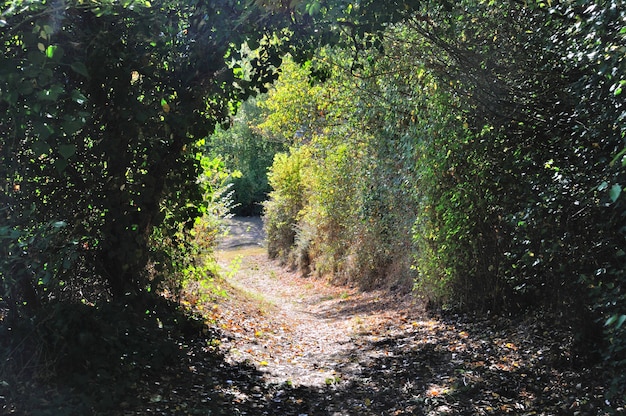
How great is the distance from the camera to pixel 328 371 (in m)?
6.97

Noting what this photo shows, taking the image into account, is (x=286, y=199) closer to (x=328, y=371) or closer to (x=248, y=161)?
(x=328, y=371)

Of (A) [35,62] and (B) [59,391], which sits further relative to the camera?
(B) [59,391]

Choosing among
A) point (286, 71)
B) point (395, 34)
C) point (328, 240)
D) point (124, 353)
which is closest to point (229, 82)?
point (124, 353)

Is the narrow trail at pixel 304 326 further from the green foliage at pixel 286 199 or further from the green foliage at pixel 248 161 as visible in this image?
the green foliage at pixel 248 161

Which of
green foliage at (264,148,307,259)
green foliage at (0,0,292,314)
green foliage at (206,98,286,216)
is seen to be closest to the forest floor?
green foliage at (0,0,292,314)

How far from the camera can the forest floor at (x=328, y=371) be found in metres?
4.72

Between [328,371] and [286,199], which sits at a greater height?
[286,199]

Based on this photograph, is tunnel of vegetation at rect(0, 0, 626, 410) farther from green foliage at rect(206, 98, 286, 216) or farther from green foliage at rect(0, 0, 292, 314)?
green foliage at rect(206, 98, 286, 216)

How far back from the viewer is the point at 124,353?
5.26 meters

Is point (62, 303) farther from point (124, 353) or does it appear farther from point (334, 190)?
point (334, 190)

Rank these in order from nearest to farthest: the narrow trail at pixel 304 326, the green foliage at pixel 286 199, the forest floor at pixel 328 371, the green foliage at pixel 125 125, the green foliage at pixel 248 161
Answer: the forest floor at pixel 328 371 → the green foliage at pixel 125 125 → the narrow trail at pixel 304 326 → the green foliage at pixel 286 199 → the green foliage at pixel 248 161

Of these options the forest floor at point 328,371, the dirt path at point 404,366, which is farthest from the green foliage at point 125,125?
the dirt path at point 404,366

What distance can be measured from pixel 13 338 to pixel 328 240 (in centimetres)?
1221

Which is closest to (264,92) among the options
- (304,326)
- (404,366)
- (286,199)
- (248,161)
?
(404,366)
